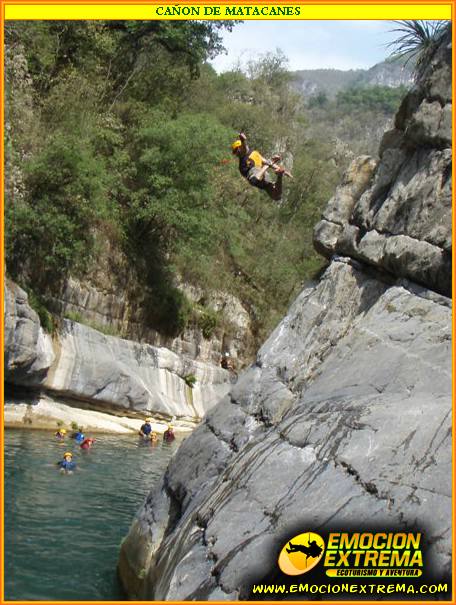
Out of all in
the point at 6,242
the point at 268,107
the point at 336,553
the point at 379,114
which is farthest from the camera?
the point at 379,114

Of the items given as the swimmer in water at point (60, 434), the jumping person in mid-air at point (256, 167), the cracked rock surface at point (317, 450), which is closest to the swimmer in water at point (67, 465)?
the swimmer in water at point (60, 434)

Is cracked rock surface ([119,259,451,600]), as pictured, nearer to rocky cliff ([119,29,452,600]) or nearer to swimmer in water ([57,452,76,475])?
rocky cliff ([119,29,452,600])

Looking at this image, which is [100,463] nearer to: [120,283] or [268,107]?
[120,283]

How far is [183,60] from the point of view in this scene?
41.5 m

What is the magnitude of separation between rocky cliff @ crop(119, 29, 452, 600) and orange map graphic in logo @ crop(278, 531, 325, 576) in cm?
12

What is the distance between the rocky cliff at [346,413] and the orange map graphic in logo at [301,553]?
4.9 inches

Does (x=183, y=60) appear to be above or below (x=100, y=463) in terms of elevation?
above

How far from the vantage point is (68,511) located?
1606 cm

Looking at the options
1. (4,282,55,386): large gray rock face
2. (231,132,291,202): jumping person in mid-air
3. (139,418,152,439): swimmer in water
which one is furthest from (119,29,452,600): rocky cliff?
(139,418,152,439): swimmer in water

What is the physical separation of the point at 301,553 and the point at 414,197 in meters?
6.99

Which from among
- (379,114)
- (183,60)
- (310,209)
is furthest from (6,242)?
(379,114)

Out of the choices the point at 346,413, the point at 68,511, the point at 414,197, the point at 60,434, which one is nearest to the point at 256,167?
the point at 414,197

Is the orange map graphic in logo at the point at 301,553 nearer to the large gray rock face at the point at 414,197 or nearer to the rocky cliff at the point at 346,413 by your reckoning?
the rocky cliff at the point at 346,413

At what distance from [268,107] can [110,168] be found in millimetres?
31199
